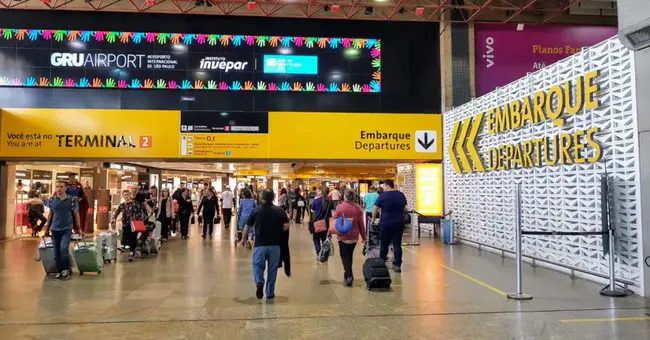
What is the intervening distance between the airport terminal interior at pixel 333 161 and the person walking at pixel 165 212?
3.0 inches

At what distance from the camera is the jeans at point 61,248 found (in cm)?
710

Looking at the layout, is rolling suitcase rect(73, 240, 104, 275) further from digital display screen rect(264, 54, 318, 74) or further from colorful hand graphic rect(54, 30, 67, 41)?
colorful hand graphic rect(54, 30, 67, 41)

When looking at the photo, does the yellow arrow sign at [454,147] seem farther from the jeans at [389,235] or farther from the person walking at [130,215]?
the person walking at [130,215]

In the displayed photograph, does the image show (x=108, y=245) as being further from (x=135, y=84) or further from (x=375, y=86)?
(x=375, y=86)

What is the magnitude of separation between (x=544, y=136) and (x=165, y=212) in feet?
30.0

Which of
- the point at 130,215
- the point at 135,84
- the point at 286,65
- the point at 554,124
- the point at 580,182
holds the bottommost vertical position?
the point at 130,215

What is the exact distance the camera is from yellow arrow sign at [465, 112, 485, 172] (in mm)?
10668

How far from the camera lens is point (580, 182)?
713 cm

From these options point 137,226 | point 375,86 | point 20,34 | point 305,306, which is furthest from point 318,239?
point 20,34

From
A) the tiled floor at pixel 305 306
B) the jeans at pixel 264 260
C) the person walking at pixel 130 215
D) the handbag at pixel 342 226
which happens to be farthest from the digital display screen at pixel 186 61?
the jeans at pixel 264 260

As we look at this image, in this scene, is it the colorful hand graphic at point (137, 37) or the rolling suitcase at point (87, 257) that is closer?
the rolling suitcase at point (87, 257)

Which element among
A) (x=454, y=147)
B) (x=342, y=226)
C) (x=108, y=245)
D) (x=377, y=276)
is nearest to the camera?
(x=377, y=276)

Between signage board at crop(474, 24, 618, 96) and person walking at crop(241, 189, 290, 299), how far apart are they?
10198mm

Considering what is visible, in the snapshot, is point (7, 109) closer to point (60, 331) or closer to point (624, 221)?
point (60, 331)
